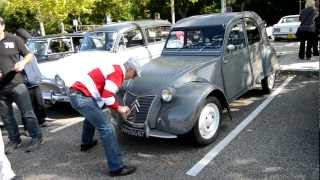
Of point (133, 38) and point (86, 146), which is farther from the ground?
point (133, 38)

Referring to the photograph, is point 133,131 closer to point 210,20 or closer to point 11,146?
point 11,146

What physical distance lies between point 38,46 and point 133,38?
2.28 metres

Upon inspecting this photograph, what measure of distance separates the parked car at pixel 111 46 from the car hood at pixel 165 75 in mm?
1978

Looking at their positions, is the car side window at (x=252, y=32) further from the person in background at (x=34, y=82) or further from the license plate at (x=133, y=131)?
the person in background at (x=34, y=82)

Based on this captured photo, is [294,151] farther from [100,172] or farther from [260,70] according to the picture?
[260,70]

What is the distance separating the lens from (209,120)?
19.7ft

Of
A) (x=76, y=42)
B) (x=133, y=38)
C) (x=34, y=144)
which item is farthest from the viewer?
(x=76, y=42)

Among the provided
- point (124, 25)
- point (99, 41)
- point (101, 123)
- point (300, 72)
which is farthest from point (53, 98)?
point (300, 72)

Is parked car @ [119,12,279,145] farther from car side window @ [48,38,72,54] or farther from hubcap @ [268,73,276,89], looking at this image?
car side window @ [48,38,72,54]

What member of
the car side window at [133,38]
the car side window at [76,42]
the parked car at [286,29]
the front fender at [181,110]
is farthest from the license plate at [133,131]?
the parked car at [286,29]

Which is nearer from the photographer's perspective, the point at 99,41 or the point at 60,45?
the point at 99,41

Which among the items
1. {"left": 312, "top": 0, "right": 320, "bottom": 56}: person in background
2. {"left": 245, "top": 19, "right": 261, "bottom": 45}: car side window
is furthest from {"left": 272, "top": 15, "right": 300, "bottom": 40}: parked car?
{"left": 245, "top": 19, "right": 261, "bottom": 45}: car side window

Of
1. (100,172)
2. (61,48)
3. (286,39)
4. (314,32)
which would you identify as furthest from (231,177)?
(286,39)

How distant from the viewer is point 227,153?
219 inches
